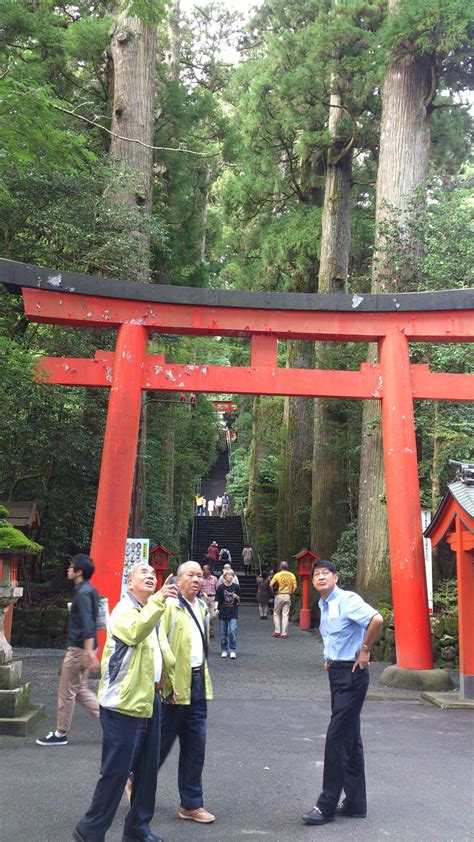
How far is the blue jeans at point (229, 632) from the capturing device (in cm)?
1152

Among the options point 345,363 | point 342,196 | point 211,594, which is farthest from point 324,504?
point 342,196

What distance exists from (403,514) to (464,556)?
3.70 feet

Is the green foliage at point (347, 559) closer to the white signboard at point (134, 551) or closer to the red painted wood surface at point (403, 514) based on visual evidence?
the red painted wood surface at point (403, 514)

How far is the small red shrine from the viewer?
324 inches

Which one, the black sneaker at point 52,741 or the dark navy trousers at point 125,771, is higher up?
the dark navy trousers at point 125,771

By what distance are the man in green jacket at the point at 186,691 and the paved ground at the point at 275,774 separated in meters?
0.21

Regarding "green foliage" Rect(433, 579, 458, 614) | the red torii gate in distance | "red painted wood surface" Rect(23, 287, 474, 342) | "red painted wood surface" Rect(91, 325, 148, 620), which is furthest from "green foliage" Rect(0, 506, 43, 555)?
"green foliage" Rect(433, 579, 458, 614)

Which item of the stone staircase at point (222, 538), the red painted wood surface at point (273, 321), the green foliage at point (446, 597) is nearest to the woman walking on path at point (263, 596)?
the stone staircase at point (222, 538)

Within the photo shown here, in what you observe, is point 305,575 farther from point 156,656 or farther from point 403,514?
point 156,656

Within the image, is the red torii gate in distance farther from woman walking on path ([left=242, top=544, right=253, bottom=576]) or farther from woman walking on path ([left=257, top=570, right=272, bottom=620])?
woman walking on path ([left=242, top=544, right=253, bottom=576])

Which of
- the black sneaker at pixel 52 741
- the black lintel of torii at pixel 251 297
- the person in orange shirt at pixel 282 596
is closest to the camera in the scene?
the black sneaker at pixel 52 741

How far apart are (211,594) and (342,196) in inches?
395

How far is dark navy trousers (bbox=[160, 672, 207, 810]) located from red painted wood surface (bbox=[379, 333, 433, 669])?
17.3ft

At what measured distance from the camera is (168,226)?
50.5 ft
